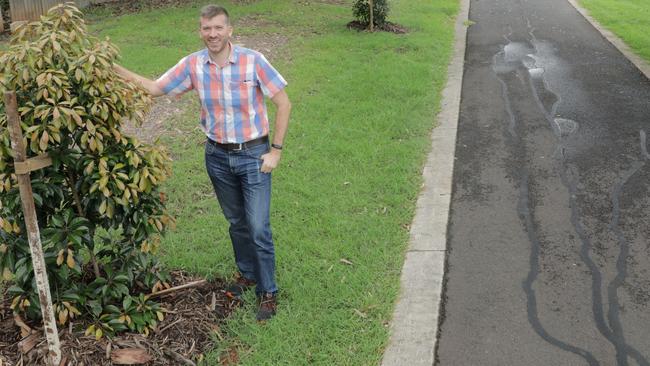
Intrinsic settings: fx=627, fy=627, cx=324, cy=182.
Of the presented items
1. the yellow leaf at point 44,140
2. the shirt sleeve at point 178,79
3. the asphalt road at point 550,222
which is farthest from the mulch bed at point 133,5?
the yellow leaf at point 44,140

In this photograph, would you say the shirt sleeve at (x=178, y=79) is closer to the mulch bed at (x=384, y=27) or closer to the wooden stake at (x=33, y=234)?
the wooden stake at (x=33, y=234)

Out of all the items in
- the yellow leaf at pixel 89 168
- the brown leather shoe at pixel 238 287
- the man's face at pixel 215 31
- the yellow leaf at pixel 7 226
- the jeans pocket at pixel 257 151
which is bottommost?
the brown leather shoe at pixel 238 287

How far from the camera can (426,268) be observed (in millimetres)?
4750

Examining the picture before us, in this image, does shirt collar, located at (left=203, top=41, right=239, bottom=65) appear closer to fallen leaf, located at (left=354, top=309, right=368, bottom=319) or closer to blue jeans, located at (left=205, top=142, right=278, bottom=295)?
blue jeans, located at (left=205, top=142, right=278, bottom=295)

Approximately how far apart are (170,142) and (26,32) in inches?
156

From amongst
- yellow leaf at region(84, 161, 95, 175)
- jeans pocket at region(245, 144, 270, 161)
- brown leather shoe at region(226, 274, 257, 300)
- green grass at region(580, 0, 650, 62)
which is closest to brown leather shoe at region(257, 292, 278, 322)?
brown leather shoe at region(226, 274, 257, 300)

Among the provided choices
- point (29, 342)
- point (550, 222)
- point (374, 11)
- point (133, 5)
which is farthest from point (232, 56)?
point (133, 5)

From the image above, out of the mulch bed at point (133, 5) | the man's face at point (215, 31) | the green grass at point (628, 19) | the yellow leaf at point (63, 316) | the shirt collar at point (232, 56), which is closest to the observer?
the yellow leaf at point (63, 316)

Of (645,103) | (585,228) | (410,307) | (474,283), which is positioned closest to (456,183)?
(585,228)

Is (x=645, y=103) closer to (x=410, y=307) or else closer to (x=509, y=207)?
(x=509, y=207)

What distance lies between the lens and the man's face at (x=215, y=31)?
358cm

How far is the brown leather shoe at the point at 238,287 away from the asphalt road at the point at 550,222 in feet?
4.48

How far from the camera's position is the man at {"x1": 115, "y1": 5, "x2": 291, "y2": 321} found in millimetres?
3723

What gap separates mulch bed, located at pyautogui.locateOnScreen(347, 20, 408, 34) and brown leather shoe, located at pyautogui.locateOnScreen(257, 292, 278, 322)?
1017 centimetres
